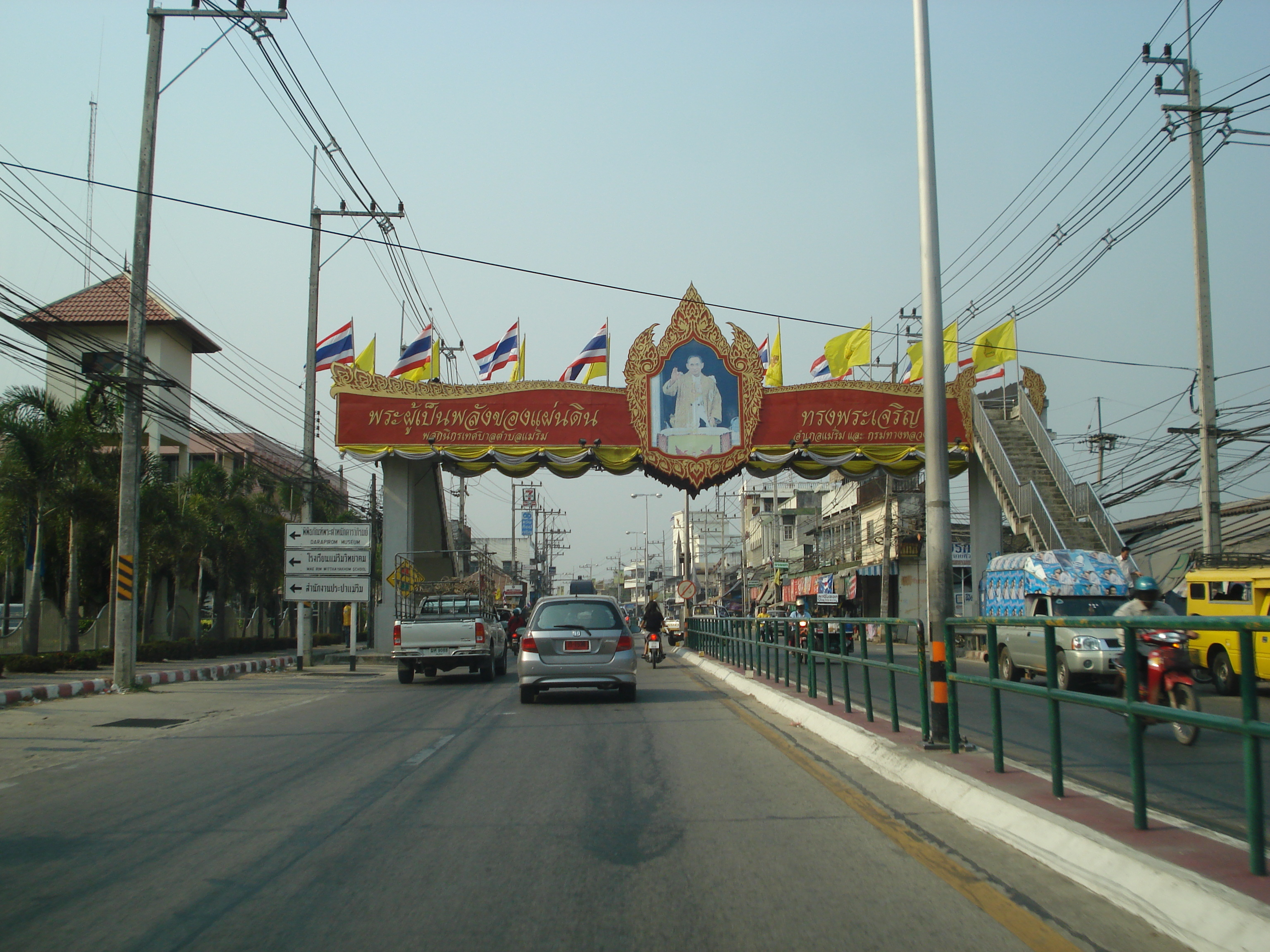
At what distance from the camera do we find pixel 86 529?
28812 millimetres

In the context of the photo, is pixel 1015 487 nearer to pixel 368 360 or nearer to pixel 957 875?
pixel 368 360

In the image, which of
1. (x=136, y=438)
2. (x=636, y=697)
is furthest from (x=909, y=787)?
(x=136, y=438)

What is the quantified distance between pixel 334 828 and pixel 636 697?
1037 cm

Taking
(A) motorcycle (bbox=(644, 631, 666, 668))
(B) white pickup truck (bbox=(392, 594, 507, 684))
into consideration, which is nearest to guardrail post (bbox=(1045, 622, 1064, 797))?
(B) white pickup truck (bbox=(392, 594, 507, 684))

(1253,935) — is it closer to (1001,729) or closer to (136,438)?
(1001,729)

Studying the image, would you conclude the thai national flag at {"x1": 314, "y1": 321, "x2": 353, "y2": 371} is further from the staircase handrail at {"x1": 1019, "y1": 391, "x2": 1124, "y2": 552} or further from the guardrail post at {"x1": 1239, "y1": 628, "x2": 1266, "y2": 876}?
the guardrail post at {"x1": 1239, "y1": 628, "x2": 1266, "y2": 876}

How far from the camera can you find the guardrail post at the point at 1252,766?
4656mm

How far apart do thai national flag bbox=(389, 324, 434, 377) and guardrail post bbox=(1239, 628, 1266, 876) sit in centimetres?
2818

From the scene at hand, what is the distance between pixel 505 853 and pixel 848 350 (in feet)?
89.5

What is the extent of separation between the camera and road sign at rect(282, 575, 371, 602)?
2736 cm

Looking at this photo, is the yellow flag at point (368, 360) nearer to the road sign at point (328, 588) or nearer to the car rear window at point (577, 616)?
the road sign at point (328, 588)

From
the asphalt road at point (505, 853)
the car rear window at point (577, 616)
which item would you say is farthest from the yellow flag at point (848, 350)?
the asphalt road at point (505, 853)

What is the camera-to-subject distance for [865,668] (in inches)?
445

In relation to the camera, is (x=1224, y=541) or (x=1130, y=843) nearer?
(x=1130, y=843)
